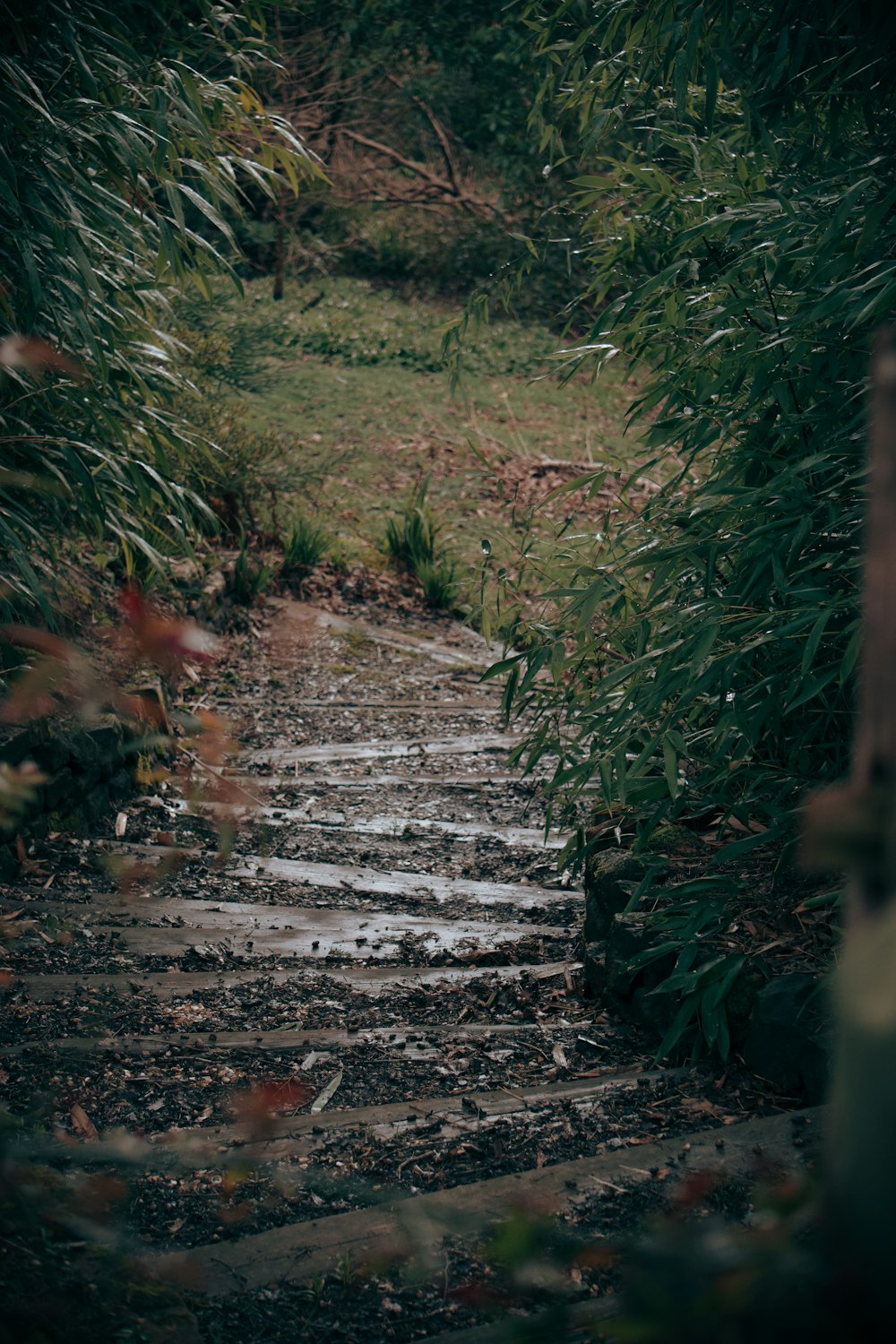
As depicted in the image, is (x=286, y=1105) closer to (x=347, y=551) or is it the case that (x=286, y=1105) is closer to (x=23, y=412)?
(x=23, y=412)

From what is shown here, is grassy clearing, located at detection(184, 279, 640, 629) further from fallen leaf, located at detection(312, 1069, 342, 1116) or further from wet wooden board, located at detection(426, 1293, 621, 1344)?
wet wooden board, located at detection(426, 1293, 621, 1344)

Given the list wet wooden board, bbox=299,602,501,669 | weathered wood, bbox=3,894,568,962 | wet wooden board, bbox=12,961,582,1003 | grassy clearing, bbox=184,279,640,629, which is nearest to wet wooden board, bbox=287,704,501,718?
wet wooden board, bbox=299,602,501,669

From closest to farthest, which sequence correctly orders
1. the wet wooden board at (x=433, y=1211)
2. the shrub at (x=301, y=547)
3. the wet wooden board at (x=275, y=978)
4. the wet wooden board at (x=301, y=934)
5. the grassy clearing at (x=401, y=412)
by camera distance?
the wet wooden board at (x=433, y=1211), the wet wooden board at (x=275, y=978), the wet wooden board at (x=301, y=934), the shrub at (x=301, y=547), the grassy clearing at (x=401, y=412)

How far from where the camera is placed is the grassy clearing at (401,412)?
7250mm

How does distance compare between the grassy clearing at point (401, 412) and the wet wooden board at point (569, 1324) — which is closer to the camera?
the wet wooden board at point (569, 1324)

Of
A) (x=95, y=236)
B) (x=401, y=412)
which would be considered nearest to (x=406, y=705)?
(x=95, y=236)

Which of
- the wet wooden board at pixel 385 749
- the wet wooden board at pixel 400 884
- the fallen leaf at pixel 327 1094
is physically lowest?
the wet wooden board at pixel 385 749

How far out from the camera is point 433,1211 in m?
1.54

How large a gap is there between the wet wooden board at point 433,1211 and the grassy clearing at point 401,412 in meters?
4.07

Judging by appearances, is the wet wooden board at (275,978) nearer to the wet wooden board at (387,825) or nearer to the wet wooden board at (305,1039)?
the wet wooden board at (305,1039)

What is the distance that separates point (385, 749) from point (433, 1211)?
3064mm

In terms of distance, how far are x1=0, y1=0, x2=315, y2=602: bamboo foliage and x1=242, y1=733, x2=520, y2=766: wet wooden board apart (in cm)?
104

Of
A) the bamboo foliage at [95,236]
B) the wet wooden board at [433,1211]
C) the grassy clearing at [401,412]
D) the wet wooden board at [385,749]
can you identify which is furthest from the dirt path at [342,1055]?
the grassy clearing at [401,412]

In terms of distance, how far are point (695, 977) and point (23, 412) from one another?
2.60 meters
